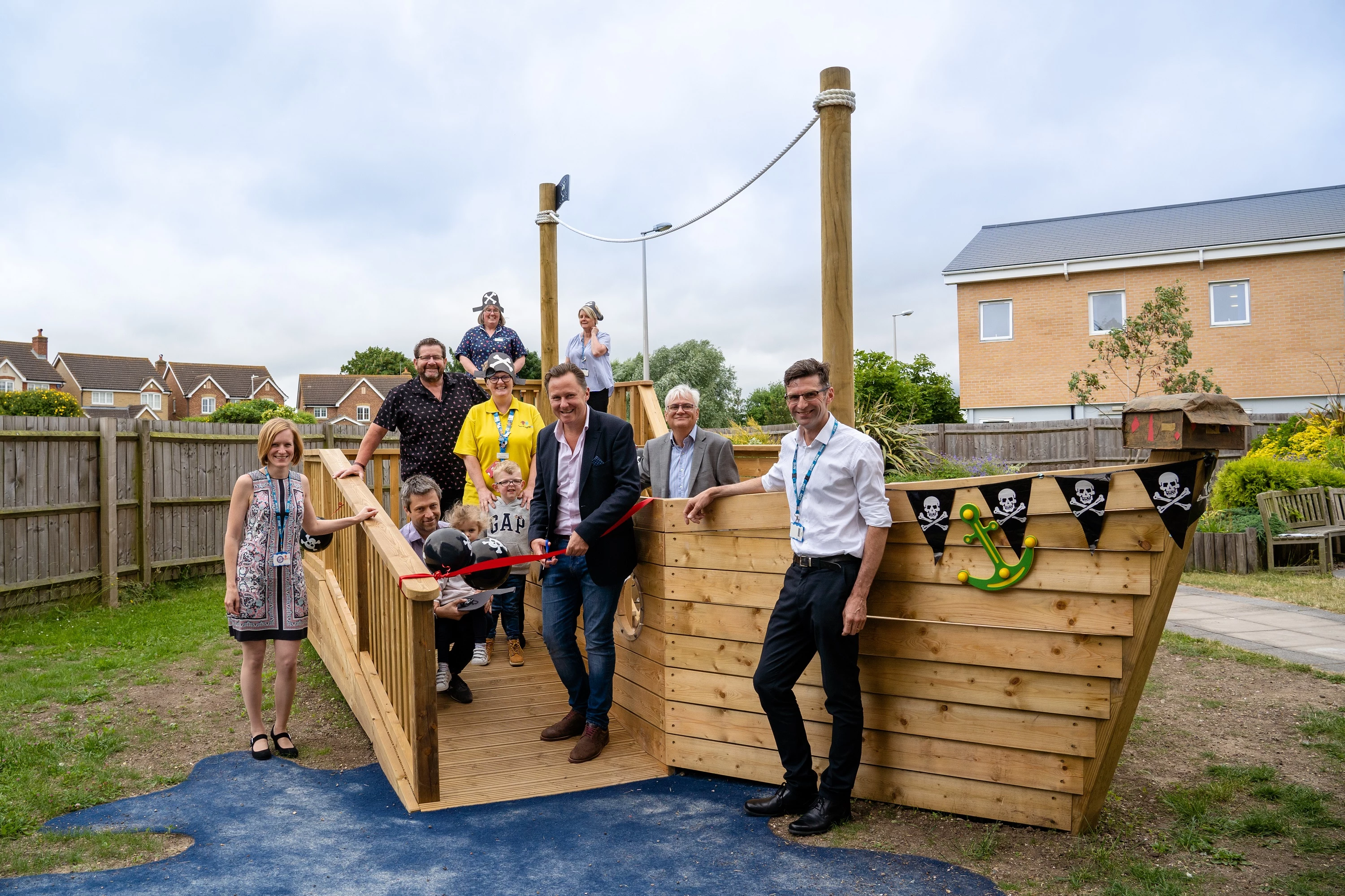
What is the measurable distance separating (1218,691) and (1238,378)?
61.2 ft

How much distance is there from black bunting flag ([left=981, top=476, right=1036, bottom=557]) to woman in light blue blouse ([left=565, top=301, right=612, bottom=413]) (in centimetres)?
399

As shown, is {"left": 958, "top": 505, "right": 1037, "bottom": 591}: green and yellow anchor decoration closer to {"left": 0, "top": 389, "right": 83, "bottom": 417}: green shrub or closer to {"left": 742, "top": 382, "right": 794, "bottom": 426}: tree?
{"left": 742, "top": 382, "right": 794, "bottom": 426}: tree

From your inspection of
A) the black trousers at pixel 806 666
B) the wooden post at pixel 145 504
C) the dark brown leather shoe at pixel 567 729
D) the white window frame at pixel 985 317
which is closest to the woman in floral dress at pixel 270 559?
the dark brown leather shoe at pixel 567 729

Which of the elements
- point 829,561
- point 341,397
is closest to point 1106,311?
point 829,561

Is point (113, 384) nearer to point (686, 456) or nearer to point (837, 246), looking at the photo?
point (686, 456)

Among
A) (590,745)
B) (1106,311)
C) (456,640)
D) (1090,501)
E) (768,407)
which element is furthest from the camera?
(768,407)

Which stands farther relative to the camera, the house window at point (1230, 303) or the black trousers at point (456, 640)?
the house window at point (1230, 303)

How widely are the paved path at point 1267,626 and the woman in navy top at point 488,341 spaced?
5.51 metres

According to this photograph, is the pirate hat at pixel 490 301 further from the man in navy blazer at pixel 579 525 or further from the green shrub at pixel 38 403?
the green shrub at pixel 38 403

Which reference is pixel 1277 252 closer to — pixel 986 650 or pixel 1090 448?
pixel 1090 448

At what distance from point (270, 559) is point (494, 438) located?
1445mm

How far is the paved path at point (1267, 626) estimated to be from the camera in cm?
676

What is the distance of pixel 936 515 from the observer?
3676 millimetres

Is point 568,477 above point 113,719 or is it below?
above
